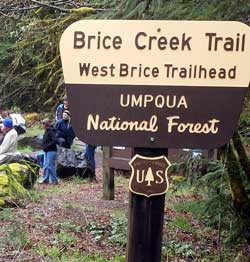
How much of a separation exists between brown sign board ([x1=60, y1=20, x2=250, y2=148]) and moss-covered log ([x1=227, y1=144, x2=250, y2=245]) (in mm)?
2800

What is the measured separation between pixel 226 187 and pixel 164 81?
3423mm

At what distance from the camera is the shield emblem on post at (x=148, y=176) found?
120 inches

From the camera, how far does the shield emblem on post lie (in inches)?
120

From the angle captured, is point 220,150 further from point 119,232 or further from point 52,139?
point 52,139

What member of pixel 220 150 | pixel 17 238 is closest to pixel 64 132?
pixel 17 238

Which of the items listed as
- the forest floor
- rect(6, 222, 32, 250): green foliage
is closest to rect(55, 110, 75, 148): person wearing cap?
the forest floor

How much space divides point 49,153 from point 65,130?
0.91 m

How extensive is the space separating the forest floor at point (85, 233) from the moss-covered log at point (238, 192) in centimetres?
41

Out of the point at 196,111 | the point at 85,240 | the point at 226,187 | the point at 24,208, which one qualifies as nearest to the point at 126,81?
the point at 196,111

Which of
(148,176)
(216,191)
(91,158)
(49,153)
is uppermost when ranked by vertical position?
(148,176)

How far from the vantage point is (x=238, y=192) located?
5.70 m

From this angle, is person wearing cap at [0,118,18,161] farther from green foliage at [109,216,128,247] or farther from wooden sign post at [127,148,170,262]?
wooden sign post at [127,148,170,262]

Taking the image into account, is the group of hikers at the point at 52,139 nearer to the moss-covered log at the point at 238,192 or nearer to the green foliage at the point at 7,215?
the green foliage at the point at 7,215

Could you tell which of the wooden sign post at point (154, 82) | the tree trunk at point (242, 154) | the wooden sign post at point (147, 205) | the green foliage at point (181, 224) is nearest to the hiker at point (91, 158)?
the green foliage at point (181, 224)
